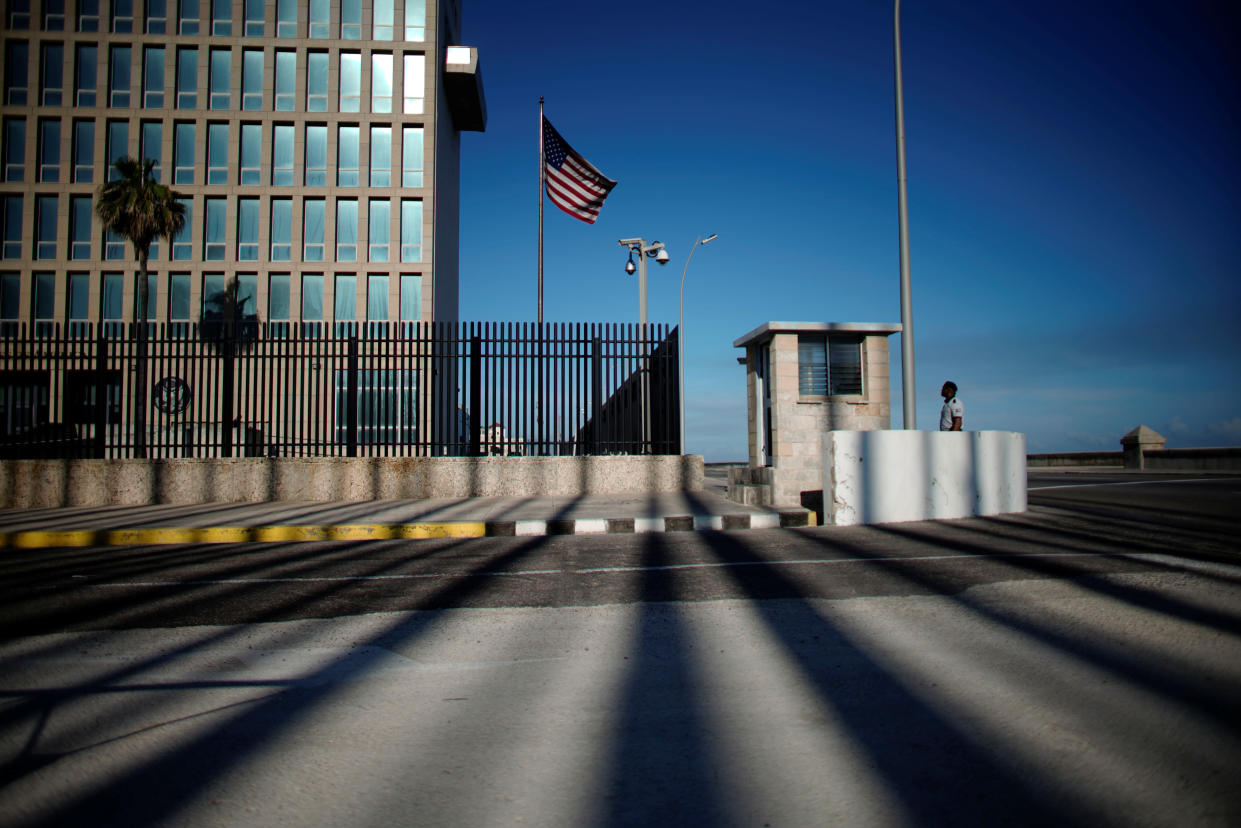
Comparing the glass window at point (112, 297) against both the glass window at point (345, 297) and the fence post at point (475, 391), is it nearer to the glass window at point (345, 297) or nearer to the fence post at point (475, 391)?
the glass window at point (345, 297)

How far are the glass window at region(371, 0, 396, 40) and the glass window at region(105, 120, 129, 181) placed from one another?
12.7 m

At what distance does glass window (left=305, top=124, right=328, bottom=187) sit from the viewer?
34188mm

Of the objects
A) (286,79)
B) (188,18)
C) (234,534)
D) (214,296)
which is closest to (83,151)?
(188,18)

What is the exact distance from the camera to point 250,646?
383 cm

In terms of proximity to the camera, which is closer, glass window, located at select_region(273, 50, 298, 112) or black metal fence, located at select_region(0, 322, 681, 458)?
black metal fence, located at select_region(0, 322, 681, 458)

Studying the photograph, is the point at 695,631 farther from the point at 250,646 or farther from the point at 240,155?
the point at 240,155

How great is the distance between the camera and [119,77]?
3403 centimetres

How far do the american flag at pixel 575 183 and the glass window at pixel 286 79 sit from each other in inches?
905

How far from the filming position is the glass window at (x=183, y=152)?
111 feet

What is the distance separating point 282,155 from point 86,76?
10.1m

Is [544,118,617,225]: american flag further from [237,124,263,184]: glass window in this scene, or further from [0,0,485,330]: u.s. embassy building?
[237,124,263,184]: glass window

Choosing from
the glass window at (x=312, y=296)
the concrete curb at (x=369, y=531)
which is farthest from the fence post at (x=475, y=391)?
the glass window at (x=312, y=296)

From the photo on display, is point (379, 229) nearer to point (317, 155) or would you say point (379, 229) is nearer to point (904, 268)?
point (317, 155)

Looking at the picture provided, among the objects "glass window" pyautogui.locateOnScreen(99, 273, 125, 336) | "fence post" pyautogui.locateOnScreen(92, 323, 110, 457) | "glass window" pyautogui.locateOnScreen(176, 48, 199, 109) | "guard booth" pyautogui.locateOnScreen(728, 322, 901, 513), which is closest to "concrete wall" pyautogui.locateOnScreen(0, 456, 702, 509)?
"fence post" pyautogui.locateOnScreen(92, 323, 110, 457)
